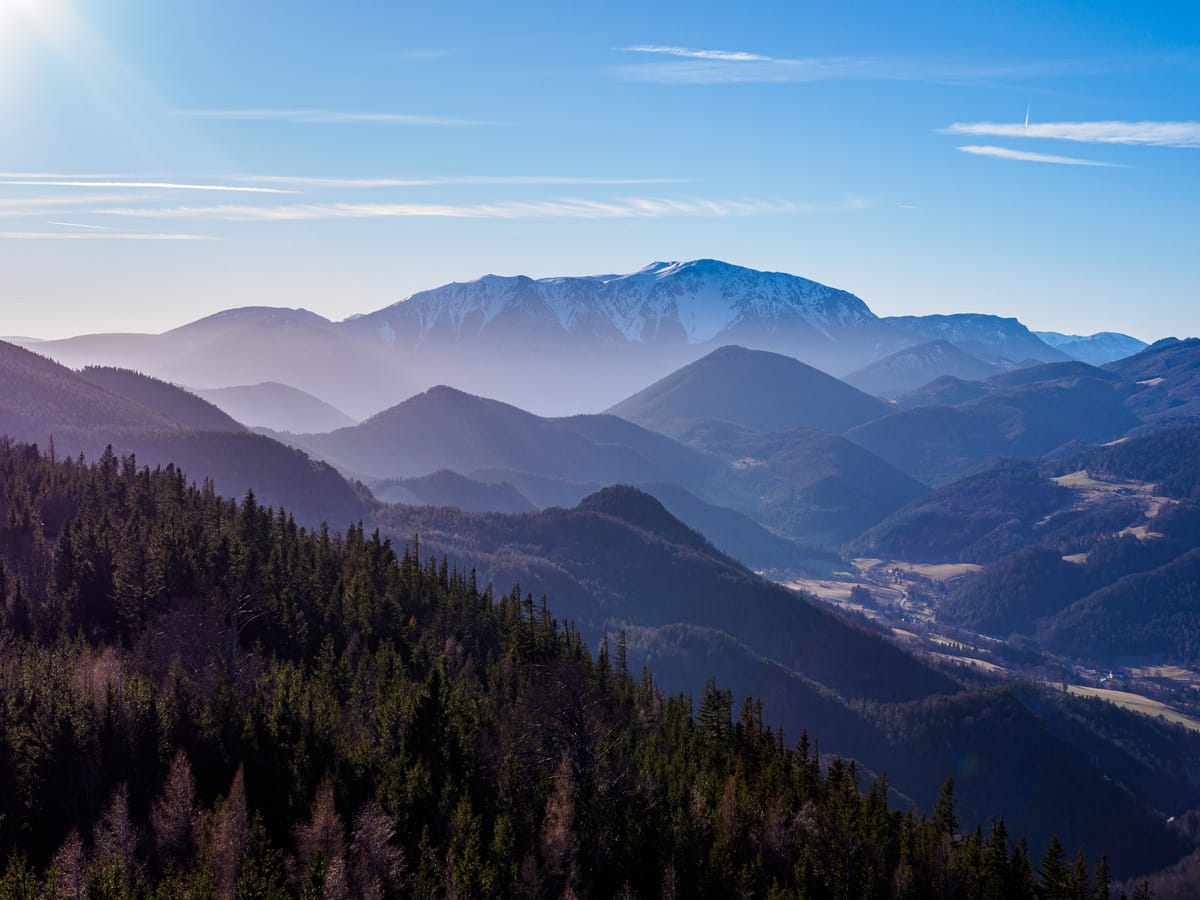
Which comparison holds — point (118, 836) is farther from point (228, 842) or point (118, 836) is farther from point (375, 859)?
point (375, 859)

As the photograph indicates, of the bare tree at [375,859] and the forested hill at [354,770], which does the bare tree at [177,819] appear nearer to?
the forested hill at [354,770]

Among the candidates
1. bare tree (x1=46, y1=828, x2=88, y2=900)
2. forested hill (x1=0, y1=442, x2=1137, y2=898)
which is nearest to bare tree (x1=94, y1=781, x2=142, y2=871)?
forested hill (x1=0, y1=442, x2=1137, y2=898)

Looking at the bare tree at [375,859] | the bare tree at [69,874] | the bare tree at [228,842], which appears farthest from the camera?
the bare tree at [375,859]

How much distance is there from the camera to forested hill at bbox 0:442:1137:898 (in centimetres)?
5747

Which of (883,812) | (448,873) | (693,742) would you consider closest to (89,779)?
(448,873)

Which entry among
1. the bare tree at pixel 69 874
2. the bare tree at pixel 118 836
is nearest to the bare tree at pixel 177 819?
the bare tree at pixel 118 836

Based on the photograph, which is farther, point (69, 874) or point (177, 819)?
point (177, 819)

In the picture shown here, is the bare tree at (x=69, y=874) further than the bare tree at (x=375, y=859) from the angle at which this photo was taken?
No

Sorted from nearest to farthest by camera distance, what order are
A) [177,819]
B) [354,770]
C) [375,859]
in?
[375,859] → [177,819] → [354,770]

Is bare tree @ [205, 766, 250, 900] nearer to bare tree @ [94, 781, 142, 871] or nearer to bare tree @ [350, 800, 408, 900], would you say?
bare tree @ [94, 781, 142, 871]

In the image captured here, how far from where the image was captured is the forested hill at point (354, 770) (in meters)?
57.5

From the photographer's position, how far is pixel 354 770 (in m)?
69.4

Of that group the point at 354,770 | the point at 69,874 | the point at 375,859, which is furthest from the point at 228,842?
the point at 354,770

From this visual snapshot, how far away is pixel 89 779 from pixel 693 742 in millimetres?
55135
